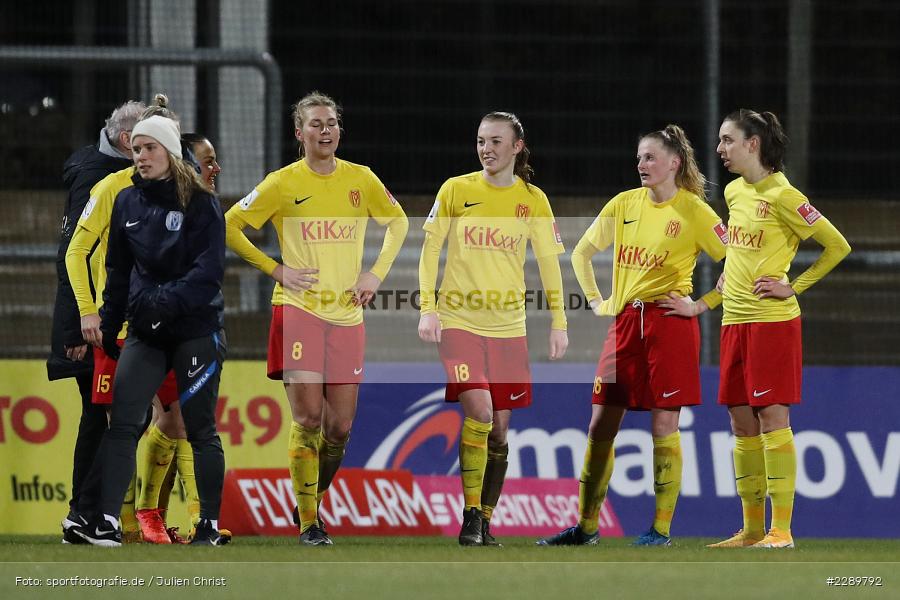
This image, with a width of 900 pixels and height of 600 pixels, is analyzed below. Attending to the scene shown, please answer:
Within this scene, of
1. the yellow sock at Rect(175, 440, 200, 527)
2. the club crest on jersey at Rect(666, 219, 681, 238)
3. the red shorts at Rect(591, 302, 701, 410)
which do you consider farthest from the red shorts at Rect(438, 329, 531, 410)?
the yellow sock at Rect(175, 440, 200, 527)

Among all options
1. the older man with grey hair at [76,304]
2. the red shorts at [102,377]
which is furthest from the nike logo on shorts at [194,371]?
the older man with grey hair at [76,304]

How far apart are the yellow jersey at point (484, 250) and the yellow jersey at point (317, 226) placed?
353 millimetres

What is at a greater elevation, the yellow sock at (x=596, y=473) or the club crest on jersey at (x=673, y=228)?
the club crest on jersey at (x=673, y=228)

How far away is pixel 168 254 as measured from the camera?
695 centimetres

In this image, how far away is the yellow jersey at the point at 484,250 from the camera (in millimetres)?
7641

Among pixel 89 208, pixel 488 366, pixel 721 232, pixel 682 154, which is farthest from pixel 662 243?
pixel 89 208

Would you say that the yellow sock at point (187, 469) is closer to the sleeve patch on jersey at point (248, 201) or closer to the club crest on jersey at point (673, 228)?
the sleeve patch on jersey at point (248, 201)

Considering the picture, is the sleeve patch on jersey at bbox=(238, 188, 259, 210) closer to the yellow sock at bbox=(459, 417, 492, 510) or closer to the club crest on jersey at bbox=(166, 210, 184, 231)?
the club crest on jersey at bbox=(166, 210, 184, 231)

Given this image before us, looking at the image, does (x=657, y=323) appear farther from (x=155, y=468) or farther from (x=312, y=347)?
(x=155, y=468)

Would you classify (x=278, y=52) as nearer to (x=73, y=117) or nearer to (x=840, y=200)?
(x=73, y=117)

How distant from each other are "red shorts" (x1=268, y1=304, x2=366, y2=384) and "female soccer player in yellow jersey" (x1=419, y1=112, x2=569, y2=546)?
37 centimetres

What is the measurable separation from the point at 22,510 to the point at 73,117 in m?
2.81

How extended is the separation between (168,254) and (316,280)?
34.5 inches

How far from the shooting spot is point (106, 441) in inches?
275
